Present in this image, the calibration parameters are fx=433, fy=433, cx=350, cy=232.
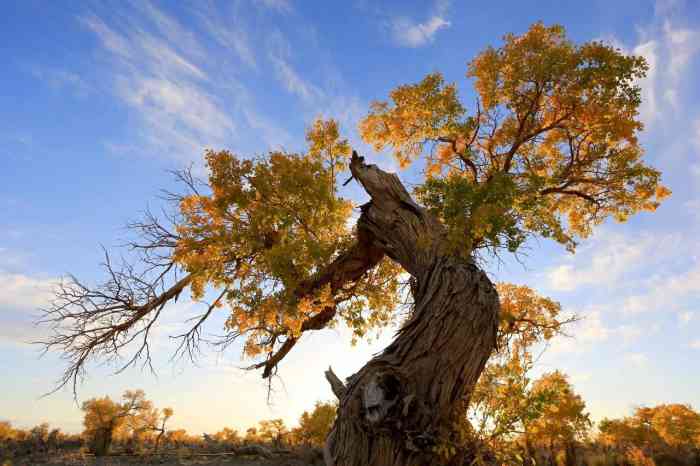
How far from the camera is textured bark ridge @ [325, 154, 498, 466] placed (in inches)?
195

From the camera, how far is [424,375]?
5477 mm

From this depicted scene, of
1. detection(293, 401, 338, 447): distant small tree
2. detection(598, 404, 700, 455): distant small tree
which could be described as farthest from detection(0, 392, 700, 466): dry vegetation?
detection(598, 404, 700, 455): distant small tree

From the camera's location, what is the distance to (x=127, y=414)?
47.6 feet

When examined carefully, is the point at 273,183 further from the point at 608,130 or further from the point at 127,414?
the point at 127,414

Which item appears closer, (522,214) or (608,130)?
(522,214)

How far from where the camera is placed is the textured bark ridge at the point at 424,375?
195 inches

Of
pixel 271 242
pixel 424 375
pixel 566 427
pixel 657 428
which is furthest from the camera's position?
pixel 657 428

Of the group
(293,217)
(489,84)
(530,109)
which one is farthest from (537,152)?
(293,217)

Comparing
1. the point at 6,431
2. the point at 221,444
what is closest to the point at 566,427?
the point at 221,444

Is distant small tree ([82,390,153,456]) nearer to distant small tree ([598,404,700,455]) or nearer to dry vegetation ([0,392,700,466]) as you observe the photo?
dry vegetation ([0,392,700,466])

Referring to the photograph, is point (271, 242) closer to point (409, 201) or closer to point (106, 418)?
point (409, 201)

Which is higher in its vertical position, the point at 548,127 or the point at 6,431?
the point at 548,127

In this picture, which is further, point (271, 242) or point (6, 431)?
point (6, 431)

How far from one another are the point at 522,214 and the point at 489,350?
3785 mm
